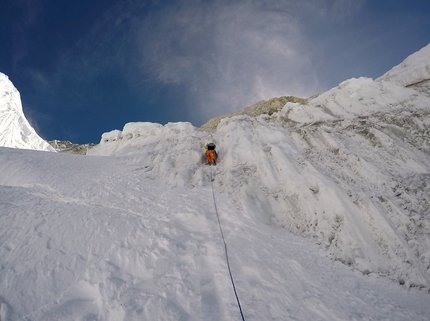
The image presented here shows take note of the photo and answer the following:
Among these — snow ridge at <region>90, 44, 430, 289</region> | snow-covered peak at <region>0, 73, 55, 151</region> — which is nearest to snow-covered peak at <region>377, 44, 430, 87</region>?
snow ridge at <region>90, 44, 430, 289</region>

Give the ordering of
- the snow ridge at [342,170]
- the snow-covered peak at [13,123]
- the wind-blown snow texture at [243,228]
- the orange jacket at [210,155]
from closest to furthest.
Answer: the wind-blown snow texture at [243,228] → the snow ridge at [342,170] → the orange jacket at [210,155] → the snow-covered peak at [13,123]

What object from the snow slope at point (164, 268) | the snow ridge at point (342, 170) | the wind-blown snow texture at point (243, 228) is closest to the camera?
the snow slope at point (164, 268)

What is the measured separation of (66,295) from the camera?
5.28m

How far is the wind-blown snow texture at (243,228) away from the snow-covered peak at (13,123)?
4198 inches

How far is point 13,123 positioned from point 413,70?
132 m

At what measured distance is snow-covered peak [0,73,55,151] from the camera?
97750mm

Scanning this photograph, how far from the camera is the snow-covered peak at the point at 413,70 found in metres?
14.9

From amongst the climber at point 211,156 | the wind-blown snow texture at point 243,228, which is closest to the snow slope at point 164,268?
the wind-blown snow texture at point 243,228

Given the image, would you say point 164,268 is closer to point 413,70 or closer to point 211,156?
point 211,156

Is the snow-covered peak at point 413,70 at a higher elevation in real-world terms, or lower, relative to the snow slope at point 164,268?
higher

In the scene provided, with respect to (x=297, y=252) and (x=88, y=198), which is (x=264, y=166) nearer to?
(x=297, y=252)

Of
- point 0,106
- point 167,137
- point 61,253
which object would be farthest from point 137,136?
point 0,106

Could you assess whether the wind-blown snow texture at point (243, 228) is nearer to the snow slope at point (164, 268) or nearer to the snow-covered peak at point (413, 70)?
the snow slope at point (164, 268)

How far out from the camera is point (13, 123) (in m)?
101
